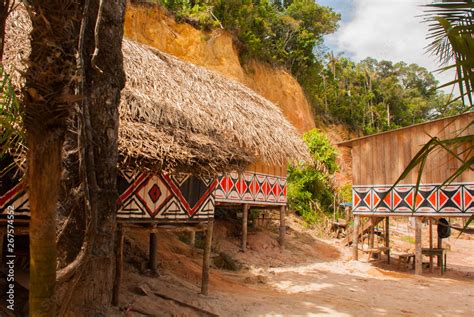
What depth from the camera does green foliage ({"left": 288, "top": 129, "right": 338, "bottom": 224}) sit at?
18.6 m

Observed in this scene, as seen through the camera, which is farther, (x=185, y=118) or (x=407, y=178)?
(x=407, y=178)

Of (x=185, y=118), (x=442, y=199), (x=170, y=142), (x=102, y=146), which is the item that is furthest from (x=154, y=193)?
(x=442, y=199)

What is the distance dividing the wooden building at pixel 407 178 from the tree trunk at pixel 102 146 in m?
9.03

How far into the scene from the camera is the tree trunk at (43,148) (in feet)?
7.89

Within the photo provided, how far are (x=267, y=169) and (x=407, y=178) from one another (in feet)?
13.5

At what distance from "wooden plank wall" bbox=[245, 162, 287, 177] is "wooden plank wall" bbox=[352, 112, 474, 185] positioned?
2400mm

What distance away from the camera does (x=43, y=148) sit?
2.43 m

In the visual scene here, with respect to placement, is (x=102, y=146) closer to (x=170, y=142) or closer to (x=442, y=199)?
(x=170, y=142)

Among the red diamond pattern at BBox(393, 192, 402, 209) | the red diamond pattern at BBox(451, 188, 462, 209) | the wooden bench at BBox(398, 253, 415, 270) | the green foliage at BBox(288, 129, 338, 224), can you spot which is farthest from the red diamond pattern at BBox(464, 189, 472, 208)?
the green foliage at BBox(288, 129, 338, 224)

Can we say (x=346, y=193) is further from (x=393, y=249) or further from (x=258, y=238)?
(x=258, y=238)

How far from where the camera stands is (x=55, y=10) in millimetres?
2545

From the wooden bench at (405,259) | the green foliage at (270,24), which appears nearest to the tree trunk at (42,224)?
the wooden bench at (405,259)

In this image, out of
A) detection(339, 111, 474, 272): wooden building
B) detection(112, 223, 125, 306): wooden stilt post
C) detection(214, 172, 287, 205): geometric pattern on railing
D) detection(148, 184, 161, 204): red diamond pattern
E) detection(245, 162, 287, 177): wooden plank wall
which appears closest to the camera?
detection(112, 223, 125, 306): wooden stilt post

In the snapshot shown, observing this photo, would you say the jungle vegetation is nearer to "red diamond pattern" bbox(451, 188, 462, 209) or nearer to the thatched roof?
"red diamond pattern" bbox(451, 188, 462, 209)
